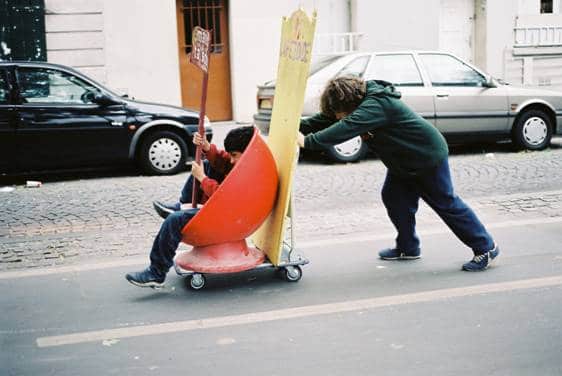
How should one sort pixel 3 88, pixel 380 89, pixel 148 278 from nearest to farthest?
1. pixel 148 278
2. pixel 380 89
3. pixel 3 88

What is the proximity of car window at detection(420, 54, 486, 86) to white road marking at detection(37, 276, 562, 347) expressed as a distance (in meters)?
6.45

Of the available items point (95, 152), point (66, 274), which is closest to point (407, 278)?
point (66, 274)

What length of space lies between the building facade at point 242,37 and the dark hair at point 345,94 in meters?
8.75

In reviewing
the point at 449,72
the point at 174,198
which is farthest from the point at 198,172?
the point at 449,72

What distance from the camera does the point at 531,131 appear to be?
11.8m

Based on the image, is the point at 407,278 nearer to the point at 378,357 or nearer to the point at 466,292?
the point at 466,292

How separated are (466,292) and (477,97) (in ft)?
22.3

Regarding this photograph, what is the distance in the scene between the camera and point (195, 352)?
427 cm

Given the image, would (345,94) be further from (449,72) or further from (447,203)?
(449,72)

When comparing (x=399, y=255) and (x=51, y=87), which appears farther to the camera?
(x=51, y=87)

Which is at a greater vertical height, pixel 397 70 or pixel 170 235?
pixel 397 70

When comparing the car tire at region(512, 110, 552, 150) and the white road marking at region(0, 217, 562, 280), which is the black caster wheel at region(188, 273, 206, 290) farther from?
the car tire at region(512, 110, 552, 150)

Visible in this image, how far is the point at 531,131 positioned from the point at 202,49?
308 inches

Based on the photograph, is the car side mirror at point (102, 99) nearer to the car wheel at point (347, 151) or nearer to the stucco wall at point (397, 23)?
the car wheel at point (347, 151)
